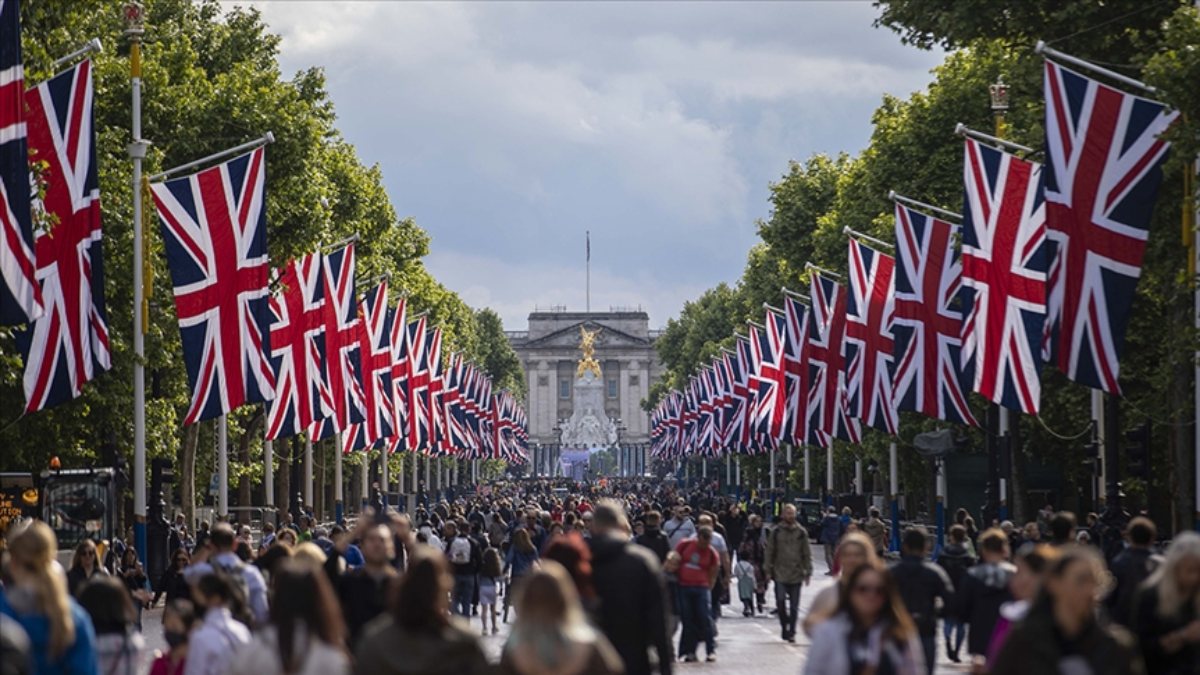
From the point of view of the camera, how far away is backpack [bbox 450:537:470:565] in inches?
1283

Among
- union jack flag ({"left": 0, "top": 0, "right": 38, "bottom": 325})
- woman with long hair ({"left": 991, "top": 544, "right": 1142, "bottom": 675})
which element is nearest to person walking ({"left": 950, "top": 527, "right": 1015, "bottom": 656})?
woman with long hair ({"left": 991, "top": 544, "right": 1142, "bottom": 675})

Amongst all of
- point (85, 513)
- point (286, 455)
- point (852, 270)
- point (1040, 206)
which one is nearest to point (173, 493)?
point (286, 455)

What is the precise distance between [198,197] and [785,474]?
212 ft

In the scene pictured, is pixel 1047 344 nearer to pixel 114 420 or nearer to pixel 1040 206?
pixel 1040 206

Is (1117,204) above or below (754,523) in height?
above

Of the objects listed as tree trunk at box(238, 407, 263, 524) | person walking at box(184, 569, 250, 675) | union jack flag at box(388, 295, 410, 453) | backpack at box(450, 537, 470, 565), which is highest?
union jack flag at box(388, 295, 410, 453)

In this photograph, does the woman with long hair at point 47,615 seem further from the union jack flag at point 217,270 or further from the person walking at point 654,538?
the union jack flag at point 217,270

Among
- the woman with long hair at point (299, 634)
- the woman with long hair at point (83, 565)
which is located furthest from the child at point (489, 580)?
the woman with long hair at point (299, 634)

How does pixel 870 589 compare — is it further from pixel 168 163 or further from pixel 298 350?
pixel 168 163

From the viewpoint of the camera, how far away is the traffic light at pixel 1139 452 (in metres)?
32.7

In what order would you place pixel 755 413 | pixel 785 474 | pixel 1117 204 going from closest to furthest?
1. pixel 1117 204
2. pixel 755 413
3. pixel 785 474

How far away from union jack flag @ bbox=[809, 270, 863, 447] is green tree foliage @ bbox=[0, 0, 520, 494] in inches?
435

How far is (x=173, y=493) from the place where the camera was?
59.9 m

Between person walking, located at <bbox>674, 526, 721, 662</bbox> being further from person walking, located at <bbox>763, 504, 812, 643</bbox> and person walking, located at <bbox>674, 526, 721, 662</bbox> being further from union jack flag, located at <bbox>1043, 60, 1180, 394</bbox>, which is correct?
union jack flag, located at <bbox>1043, 60, 1180, 394</bbox>
